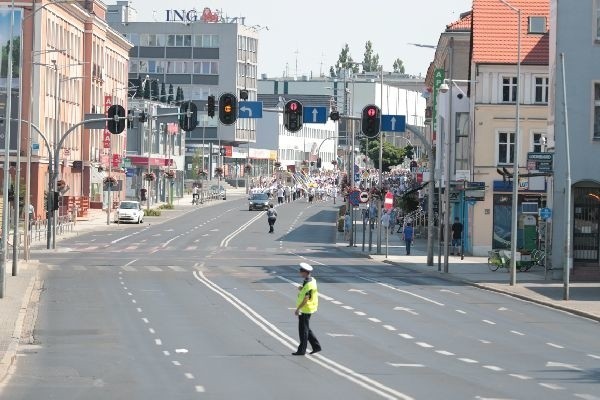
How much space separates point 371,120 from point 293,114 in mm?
2926

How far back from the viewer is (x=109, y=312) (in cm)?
3709

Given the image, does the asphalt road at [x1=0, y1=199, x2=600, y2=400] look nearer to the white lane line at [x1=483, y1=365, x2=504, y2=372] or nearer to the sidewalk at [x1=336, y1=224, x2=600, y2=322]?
the white lane line at [x1=483, y1=365, x2=504, y2=372]

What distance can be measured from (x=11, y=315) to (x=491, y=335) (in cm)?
1075

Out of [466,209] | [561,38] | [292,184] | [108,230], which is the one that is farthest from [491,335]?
[292,184]

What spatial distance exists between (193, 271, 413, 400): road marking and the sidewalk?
8569mm

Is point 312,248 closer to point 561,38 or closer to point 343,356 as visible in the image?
point 561,38

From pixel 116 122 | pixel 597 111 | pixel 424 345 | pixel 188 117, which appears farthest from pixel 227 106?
pixel 424 345

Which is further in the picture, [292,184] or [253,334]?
A: [292,184]

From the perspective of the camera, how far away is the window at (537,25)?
241 ft

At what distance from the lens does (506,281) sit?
175 feet

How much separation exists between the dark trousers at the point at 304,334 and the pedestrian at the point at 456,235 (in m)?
45.0

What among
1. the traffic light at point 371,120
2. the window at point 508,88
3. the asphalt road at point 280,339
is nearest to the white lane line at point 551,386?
the asphalt road at point 280,339

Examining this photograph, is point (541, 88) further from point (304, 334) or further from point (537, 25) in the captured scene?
point (304, 334)

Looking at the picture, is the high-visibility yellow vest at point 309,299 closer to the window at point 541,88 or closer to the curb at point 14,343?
the curb at point 14,343
